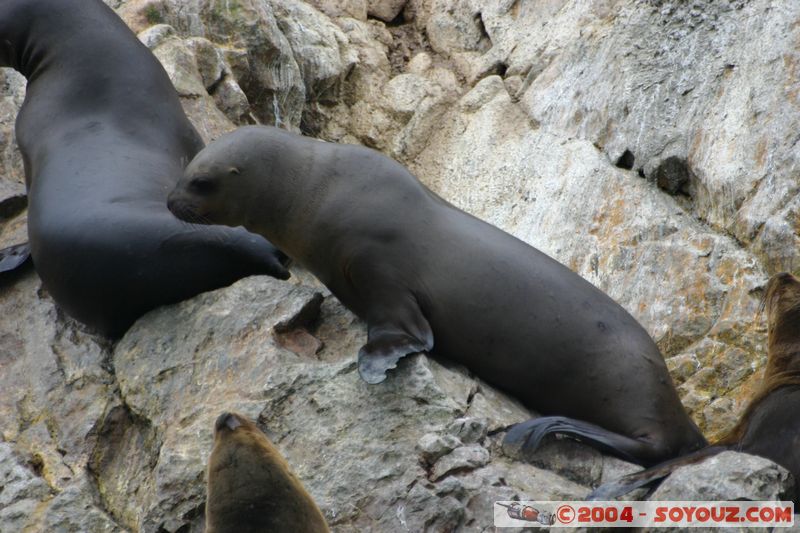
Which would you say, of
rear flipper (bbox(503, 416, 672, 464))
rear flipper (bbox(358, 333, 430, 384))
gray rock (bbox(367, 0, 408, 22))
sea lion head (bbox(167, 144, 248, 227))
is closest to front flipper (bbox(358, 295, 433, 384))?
rear flipper (bbox(358, 333, 430, 384))

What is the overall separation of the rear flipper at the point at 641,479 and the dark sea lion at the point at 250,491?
Answer: 1319mm

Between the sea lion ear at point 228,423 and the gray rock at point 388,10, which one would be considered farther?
the gray rock at point 388,10

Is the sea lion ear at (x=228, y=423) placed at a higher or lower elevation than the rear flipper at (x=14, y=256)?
higher

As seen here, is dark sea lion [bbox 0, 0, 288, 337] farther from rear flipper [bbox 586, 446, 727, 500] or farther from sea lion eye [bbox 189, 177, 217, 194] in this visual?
rear flipper [bbox 586, 446, 727, 500]

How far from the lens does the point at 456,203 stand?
31.2 ft

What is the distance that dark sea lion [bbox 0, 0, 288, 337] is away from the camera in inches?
278

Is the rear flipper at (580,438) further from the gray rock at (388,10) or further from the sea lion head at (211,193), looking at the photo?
the gray rock at (388,10)

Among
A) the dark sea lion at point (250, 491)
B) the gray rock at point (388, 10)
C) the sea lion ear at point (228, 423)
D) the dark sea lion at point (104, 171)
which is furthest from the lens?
the gray rock at point (388, 10)

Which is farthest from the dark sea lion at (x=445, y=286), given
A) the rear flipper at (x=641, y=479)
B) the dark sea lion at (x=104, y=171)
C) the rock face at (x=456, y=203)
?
the dark sea lion at (x=104, y=171)

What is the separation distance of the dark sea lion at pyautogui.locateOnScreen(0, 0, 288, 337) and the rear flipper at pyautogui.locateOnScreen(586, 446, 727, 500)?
2.60m

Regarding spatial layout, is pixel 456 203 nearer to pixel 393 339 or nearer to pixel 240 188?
pixel 240 188

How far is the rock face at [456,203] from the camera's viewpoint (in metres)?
5.60

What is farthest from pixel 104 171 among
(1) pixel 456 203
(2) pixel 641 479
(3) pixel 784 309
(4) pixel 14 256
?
(3) pixel 784 309

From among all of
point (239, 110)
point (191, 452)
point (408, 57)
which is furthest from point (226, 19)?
point (191, 452)
